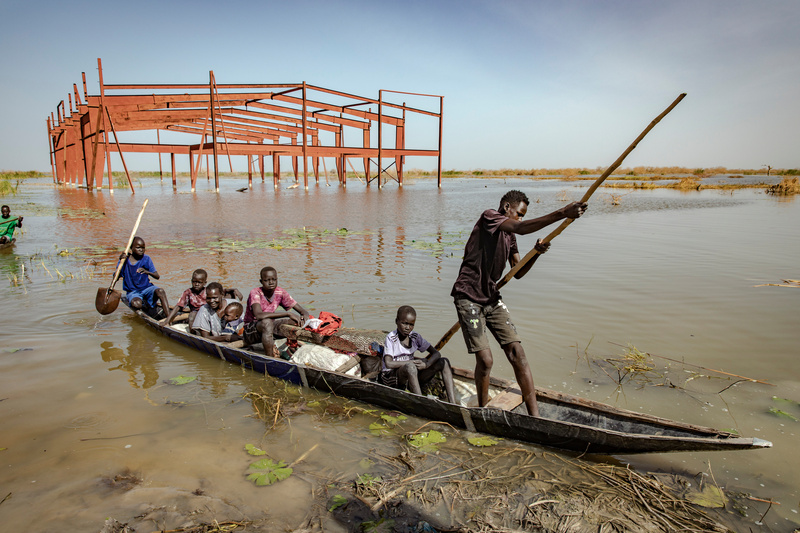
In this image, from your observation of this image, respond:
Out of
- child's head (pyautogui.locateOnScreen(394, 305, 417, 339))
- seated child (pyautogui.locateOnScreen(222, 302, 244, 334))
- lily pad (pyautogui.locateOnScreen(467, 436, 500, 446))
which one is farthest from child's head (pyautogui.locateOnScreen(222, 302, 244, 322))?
lily pad (pyautogui.locateOnScreen(467, 436, 500, 446))

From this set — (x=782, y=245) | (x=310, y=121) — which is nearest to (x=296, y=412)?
(x=782, y=245)

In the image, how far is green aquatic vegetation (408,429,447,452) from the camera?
12.3 feet

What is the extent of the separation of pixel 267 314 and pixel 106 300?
3.02 metres

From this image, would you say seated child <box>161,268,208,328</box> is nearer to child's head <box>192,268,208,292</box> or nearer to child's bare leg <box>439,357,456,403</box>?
child's head <box>192,268,208,292</box>

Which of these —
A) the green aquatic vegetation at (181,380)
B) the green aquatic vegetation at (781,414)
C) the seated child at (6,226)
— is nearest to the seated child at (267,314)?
the green aquatic vegetation at (181,380)

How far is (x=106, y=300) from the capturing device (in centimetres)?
678

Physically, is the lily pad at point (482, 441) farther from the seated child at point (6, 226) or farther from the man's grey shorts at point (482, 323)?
Result: the seated child at point (6, 226)

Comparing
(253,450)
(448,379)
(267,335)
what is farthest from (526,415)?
(267,335)

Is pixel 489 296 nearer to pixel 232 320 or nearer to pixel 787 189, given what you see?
pixel 232 320

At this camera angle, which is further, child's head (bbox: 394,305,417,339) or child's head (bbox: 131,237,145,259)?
child's head (bbox: 131,237,145,259)

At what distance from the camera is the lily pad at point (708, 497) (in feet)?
10.1

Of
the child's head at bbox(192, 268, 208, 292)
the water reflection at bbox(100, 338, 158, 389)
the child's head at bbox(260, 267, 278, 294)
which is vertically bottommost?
the water reflection at bbox(100, 338, 158, 389)

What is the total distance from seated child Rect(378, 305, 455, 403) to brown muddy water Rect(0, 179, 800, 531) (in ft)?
1.45

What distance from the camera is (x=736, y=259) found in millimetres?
9984
